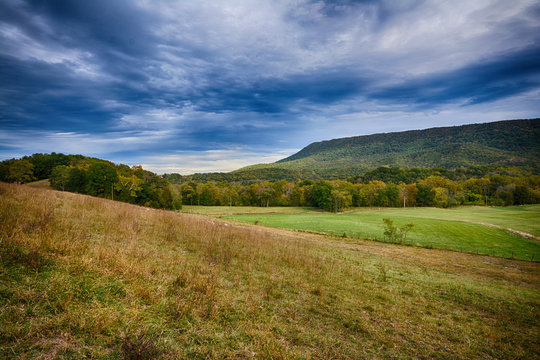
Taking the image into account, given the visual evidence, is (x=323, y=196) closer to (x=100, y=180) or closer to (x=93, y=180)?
(x=100, y=180)

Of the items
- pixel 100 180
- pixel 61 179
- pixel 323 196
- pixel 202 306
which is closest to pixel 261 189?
pixel 323 196

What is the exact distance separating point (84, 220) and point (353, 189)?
97.0 metres

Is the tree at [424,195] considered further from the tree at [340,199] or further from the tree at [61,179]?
the tree at [61,179]

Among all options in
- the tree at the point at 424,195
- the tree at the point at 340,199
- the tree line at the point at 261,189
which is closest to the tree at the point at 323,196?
the tree line at the point at 261,189

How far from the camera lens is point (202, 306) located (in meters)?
5.02

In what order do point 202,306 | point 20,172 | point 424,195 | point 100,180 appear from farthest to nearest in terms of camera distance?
point 424,195 → point 20,172 → point 100,180 → point 202,306

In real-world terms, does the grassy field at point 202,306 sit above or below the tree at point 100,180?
below

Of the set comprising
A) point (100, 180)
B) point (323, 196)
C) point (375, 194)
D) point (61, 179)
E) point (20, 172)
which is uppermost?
point (20, 172)

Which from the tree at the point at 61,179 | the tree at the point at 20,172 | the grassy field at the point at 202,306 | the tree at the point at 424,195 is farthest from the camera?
the tree at the point at 424,195

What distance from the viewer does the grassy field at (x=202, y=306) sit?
3441mm

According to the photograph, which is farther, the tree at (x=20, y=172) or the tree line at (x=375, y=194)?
the tree line at (x=375, y=194)

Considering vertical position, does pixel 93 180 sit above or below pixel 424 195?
above

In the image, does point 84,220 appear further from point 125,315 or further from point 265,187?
point 265,187

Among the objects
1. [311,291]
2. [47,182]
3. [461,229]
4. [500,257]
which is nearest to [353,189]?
[461,229]
